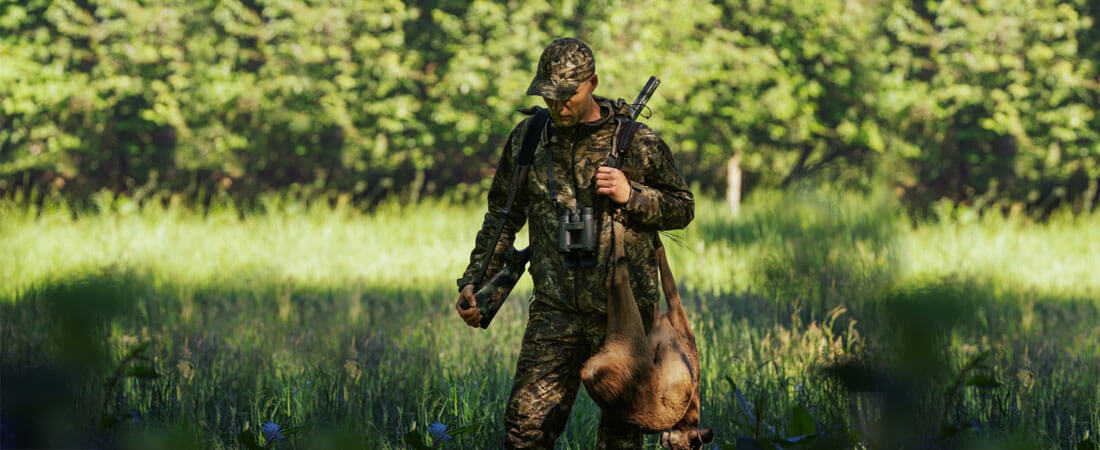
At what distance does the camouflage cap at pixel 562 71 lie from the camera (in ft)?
12.2

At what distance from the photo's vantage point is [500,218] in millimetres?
4160

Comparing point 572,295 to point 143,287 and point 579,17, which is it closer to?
point 143,287

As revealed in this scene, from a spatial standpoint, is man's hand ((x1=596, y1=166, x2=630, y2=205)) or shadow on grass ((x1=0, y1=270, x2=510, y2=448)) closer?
shadow on grass ((x1=0, y1=270, x2=510, y2=448))

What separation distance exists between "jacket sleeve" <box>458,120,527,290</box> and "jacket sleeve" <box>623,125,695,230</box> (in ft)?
1.58

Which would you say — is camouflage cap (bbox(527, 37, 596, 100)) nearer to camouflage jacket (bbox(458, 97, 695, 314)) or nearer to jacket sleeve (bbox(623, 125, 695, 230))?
camouflage jacket (bbox(458, 97, 695, 314))

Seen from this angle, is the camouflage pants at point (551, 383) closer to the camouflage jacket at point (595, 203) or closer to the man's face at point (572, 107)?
the camouflage jacket at point (595, 203)

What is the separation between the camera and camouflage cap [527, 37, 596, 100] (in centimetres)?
373

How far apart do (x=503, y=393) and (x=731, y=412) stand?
3.82 feet

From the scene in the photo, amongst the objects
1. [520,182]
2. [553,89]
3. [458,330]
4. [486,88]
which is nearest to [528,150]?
[520,182]

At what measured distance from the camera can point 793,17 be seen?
16.3 m

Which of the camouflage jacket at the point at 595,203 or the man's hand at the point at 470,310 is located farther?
the man's hand at the point at 470,310

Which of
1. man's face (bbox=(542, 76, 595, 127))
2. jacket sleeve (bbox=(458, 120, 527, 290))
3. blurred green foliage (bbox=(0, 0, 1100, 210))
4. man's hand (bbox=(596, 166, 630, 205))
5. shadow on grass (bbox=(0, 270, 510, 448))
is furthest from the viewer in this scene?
blurred green foliage (bbox=(0, 0, 1100, 210))

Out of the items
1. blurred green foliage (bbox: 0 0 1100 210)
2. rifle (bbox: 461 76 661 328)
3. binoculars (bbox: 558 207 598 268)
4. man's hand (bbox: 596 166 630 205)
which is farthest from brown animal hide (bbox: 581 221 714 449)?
blurred green foliage (bbox: 0 0 1100 210)

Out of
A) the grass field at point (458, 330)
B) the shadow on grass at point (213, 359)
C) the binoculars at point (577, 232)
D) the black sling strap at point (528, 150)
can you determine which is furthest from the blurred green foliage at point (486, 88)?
the binoculars at point (577, 232)
